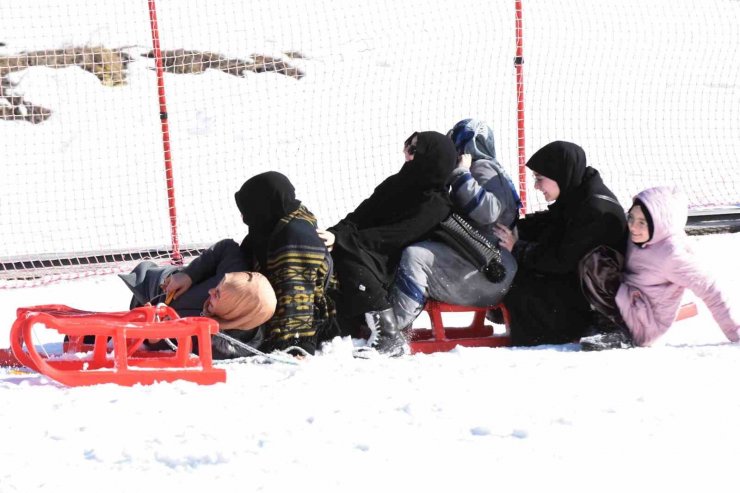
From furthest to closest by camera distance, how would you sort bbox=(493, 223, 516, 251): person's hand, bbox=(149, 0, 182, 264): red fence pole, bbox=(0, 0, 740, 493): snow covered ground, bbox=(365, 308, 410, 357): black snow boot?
bbox=(149, 0, 182, 264): red fence pole < bbox=(493, 223, 516, 251): person's hand < bbox=(365, 308, 410, 357): black snow boot < bbox=(0, 0, 740, 493): snow covered ground

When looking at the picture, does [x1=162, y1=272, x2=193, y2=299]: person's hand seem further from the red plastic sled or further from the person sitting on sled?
the red plastic sled

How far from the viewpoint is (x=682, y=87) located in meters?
16.8

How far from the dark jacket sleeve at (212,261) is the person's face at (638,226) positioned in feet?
6.26

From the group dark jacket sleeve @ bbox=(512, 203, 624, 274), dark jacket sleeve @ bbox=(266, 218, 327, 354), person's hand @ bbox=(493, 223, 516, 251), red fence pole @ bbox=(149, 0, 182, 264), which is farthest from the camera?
red fence pole @ bbox=(149, 0, 182, 264)

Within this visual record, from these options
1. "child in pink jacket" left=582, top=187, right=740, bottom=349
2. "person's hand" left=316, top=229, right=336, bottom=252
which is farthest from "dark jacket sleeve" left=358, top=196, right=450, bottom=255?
"child in pink jacket" left=582, top=187, right=740, bottom=349

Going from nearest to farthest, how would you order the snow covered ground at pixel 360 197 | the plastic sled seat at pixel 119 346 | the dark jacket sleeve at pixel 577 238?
the snow covered ground at pixel 360 197 < the plastic sled seat at pixel 119 346 < the dark jacket sleeve at pixel 577 238

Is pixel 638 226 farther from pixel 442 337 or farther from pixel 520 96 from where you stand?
pixel 520 96

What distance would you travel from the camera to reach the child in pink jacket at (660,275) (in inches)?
193

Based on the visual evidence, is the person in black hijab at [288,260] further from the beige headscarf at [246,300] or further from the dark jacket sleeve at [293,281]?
the beige headscarf at [246,300]

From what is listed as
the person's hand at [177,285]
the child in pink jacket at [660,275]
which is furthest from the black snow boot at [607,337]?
the person's hand at [177,285]

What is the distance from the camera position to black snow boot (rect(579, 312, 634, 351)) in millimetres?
Answer: 5070

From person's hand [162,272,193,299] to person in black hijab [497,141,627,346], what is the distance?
1.60 metres

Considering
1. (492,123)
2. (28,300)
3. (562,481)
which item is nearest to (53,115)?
(492,123)

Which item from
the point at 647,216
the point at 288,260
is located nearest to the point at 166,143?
the point at 288,260
